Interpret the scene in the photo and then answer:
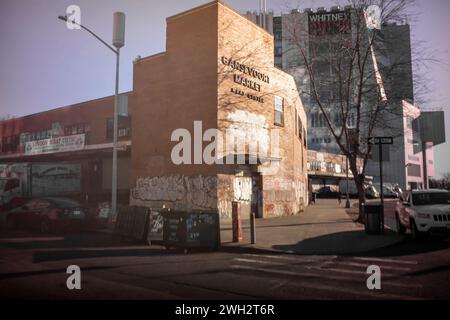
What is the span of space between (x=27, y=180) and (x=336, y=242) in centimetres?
1698

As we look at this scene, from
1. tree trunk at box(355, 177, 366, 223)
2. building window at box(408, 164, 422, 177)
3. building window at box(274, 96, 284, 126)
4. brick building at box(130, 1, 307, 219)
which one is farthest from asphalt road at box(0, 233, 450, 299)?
building window at box(408, 164, 422, 177)

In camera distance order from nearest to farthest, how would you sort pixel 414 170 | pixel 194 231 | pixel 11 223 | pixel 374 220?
pixel 194 231, pixel 374 220, pixel 11 223, pixel 414 170

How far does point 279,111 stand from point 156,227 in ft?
40.6

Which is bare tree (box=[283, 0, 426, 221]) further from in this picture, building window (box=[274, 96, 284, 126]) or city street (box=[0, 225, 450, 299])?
city street (box=[0, 225, 450, 299])

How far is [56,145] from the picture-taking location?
104ft

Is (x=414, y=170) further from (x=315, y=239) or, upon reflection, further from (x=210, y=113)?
(x=315, y=239)

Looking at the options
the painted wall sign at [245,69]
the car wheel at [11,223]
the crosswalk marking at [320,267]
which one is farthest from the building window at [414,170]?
the car wheel at [11,223]

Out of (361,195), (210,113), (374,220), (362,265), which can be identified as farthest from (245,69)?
(362,265)

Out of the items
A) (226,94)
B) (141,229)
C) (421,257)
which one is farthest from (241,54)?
(421,257)

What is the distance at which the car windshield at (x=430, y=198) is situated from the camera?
1253cm

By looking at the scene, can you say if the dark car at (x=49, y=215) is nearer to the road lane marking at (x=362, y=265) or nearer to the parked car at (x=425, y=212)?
the road lane marking at (x=362, y=265)

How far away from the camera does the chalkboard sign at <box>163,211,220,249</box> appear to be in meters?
11.3

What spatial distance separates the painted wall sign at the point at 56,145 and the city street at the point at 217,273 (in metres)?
19.0
